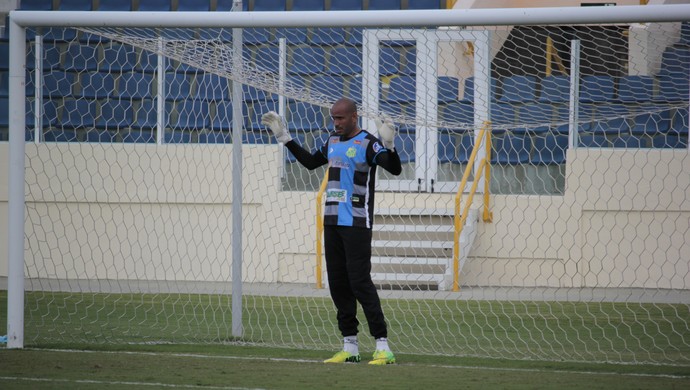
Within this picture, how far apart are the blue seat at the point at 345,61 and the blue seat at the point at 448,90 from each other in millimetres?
1002

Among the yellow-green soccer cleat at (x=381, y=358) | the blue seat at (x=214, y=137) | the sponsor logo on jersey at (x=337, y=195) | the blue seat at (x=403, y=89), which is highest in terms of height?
the blue seat at (x=403, y=89)

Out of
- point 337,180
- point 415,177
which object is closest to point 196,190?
point 415,177

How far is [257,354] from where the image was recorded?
740cm

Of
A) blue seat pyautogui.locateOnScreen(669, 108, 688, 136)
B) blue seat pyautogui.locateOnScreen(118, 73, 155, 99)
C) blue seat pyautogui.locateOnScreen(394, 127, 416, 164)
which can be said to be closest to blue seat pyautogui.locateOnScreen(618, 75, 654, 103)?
blue seat pyautogui.locateOnScreen(669, 108, 688, 136)

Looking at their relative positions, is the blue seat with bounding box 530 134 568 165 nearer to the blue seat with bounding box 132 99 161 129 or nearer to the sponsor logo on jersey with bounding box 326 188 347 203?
the blue seat with bounding box 132 99 161 129

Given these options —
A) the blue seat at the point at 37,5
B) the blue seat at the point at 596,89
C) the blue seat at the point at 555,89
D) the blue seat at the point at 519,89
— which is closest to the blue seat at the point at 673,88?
the blue seat at the point at 596,89

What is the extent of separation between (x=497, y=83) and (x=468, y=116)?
574mm

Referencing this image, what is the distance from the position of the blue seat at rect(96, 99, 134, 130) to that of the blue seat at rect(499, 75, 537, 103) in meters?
4.65

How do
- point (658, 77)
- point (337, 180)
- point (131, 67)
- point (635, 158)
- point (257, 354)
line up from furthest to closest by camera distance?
point (131, 67)
point (635, 158)
point (658, 77)
point (257, 354)
point (337, 180)

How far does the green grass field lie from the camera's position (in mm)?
6219

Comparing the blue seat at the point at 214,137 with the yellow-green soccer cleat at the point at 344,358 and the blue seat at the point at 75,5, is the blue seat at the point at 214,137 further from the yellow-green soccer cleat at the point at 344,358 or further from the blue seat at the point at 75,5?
the yellow-green soccer cleat at the point at 344,358

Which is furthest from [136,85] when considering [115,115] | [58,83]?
[58,83]

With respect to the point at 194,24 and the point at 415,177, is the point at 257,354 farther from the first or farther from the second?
the point at 415,177

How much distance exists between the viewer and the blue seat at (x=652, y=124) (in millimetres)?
12828
